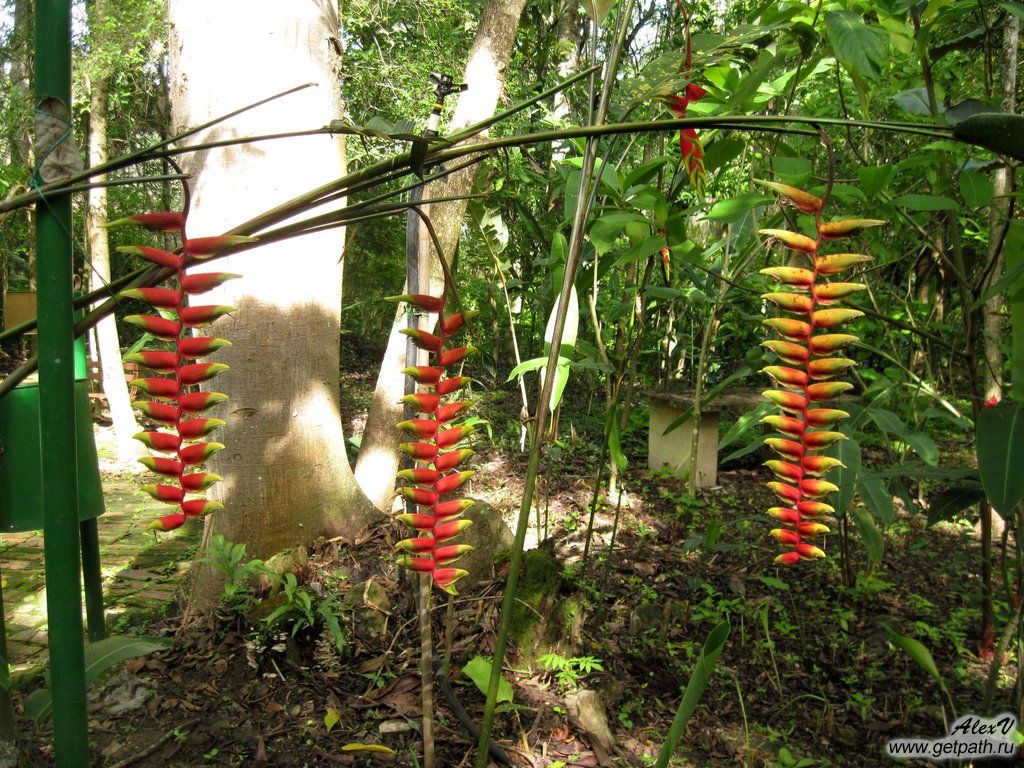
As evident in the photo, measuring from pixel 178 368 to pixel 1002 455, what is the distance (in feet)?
4.81

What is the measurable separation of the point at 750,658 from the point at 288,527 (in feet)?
5.18

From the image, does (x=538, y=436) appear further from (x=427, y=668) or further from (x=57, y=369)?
(x=427, y=668)

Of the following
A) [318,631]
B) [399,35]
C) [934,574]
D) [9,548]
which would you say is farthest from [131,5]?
[934,574]

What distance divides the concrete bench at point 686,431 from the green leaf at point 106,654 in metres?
2.97

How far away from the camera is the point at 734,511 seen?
3.31m

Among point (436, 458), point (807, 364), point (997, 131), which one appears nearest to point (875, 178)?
point (807, 364)

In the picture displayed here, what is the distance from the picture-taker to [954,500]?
1869mm

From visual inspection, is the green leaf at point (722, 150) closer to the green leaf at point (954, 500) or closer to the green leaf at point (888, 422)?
the green leaf at point (888, 422)

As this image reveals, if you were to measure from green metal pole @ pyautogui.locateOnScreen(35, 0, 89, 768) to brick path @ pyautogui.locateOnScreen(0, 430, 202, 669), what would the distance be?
1.86 meters

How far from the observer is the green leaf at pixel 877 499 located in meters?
1.86

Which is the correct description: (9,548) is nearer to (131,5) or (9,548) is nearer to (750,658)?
(750,658)

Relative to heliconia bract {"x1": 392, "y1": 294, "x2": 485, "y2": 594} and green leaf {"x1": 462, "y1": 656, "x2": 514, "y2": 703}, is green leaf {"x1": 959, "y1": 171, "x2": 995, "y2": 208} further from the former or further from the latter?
green leaf {"x1": 462, "y1": 656, "x2": 514, "y2": 703}

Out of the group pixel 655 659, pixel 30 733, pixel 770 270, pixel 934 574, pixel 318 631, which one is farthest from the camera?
pixel 934 574

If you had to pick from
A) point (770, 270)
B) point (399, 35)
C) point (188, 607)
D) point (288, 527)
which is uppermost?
point (399, 35)
